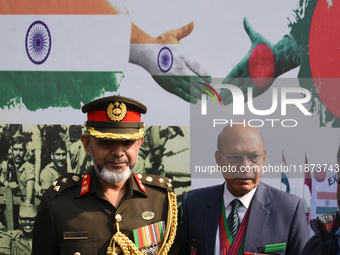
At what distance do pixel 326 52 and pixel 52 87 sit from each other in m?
2.42

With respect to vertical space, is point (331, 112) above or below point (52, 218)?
above

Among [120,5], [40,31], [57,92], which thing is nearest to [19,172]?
[57,92]

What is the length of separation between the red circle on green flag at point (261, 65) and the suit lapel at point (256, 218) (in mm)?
988

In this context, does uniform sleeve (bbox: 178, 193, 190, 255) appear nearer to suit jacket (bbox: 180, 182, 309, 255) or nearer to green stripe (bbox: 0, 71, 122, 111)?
suit jacket (bbox: 180, 182, 309, 255)

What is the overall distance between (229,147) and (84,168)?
1356mm

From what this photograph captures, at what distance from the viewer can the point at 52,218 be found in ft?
6.31

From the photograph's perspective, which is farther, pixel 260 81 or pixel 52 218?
pixel 260 81

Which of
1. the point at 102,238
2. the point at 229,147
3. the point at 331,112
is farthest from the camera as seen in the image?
the point at 331,112

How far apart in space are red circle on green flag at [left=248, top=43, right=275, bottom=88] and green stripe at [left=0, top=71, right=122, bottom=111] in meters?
1.16

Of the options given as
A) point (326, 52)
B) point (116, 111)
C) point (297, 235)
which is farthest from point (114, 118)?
point (326, 52)

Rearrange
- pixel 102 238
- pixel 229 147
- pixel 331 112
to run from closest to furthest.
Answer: pixel 102 238, pixel 229 147, pixel 331 112

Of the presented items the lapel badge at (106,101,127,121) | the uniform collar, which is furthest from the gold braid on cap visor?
the uniform collar

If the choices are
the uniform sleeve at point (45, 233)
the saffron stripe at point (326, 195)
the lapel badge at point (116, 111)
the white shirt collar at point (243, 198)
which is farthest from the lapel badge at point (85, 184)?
the saffron stripe at point (326, 195)

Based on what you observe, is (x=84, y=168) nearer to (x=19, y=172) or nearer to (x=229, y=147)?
(x=19, y=172)
